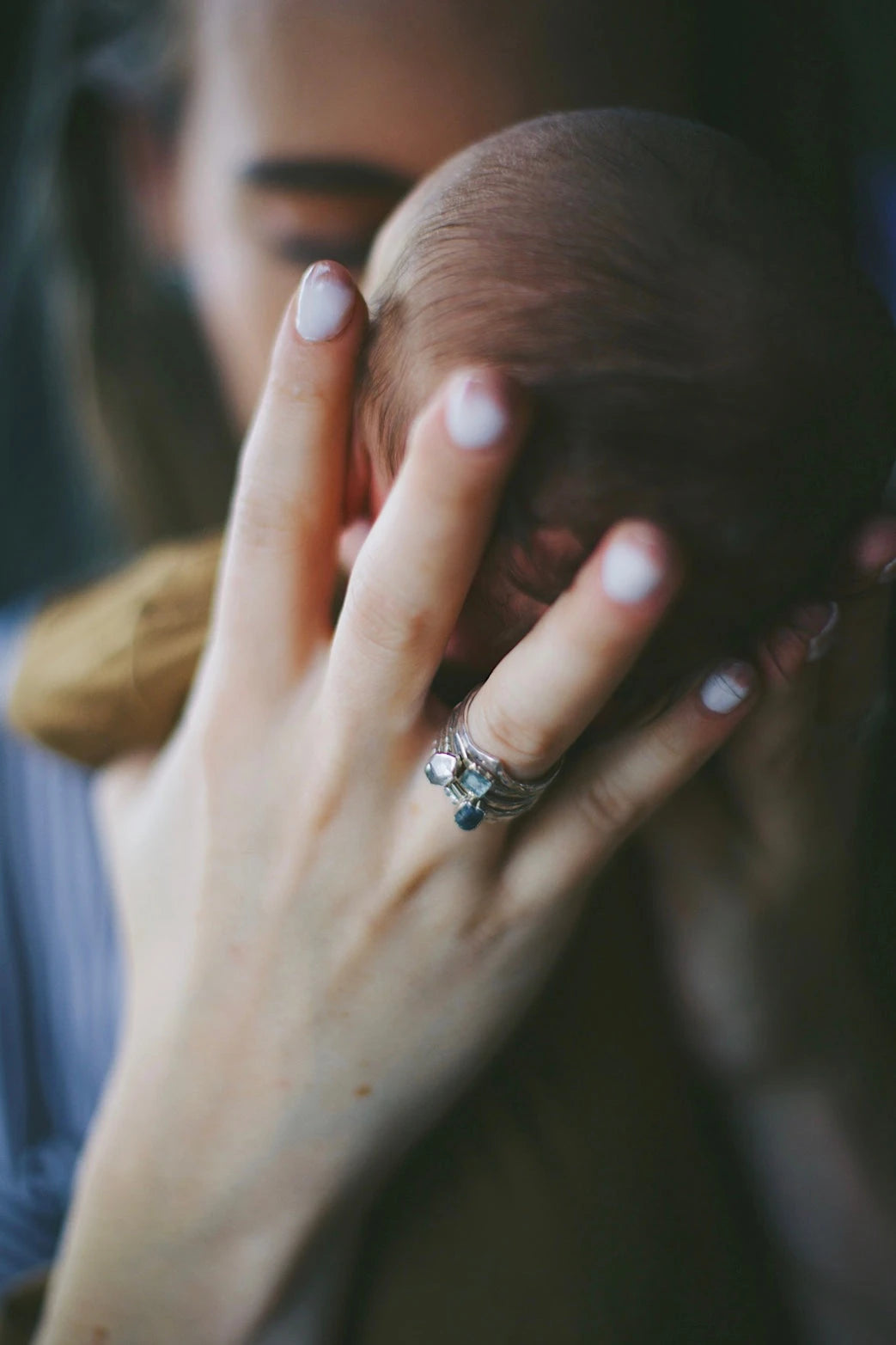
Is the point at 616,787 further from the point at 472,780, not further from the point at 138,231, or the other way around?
the point at 138,231

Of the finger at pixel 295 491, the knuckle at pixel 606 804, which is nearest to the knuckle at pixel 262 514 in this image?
the finger at pixel 295 491

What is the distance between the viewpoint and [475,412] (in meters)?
0.32

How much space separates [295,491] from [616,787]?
0.22m

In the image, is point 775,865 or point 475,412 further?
point 775,865

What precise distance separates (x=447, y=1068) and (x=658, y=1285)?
9.7 inches

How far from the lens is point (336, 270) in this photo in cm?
37

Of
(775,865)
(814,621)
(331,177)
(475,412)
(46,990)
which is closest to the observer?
(475,412)

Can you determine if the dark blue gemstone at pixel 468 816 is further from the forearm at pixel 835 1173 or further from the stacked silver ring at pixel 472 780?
the forearm at pixel 835 1173

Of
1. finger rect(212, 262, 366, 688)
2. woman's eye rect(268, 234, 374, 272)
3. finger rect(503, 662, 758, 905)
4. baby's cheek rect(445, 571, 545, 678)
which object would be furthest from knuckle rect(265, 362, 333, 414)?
woman's eye rect(268, 234, 374, 272)

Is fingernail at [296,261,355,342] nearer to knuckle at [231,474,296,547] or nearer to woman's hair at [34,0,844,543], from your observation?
knuckle at [231,474,296,547]

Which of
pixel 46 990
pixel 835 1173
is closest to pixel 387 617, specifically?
pixel 835 1173

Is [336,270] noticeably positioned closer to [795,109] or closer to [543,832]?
[543,832]

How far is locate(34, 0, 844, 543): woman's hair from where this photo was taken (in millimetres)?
780

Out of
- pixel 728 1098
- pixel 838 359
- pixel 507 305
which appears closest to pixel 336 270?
pixel 507 305
